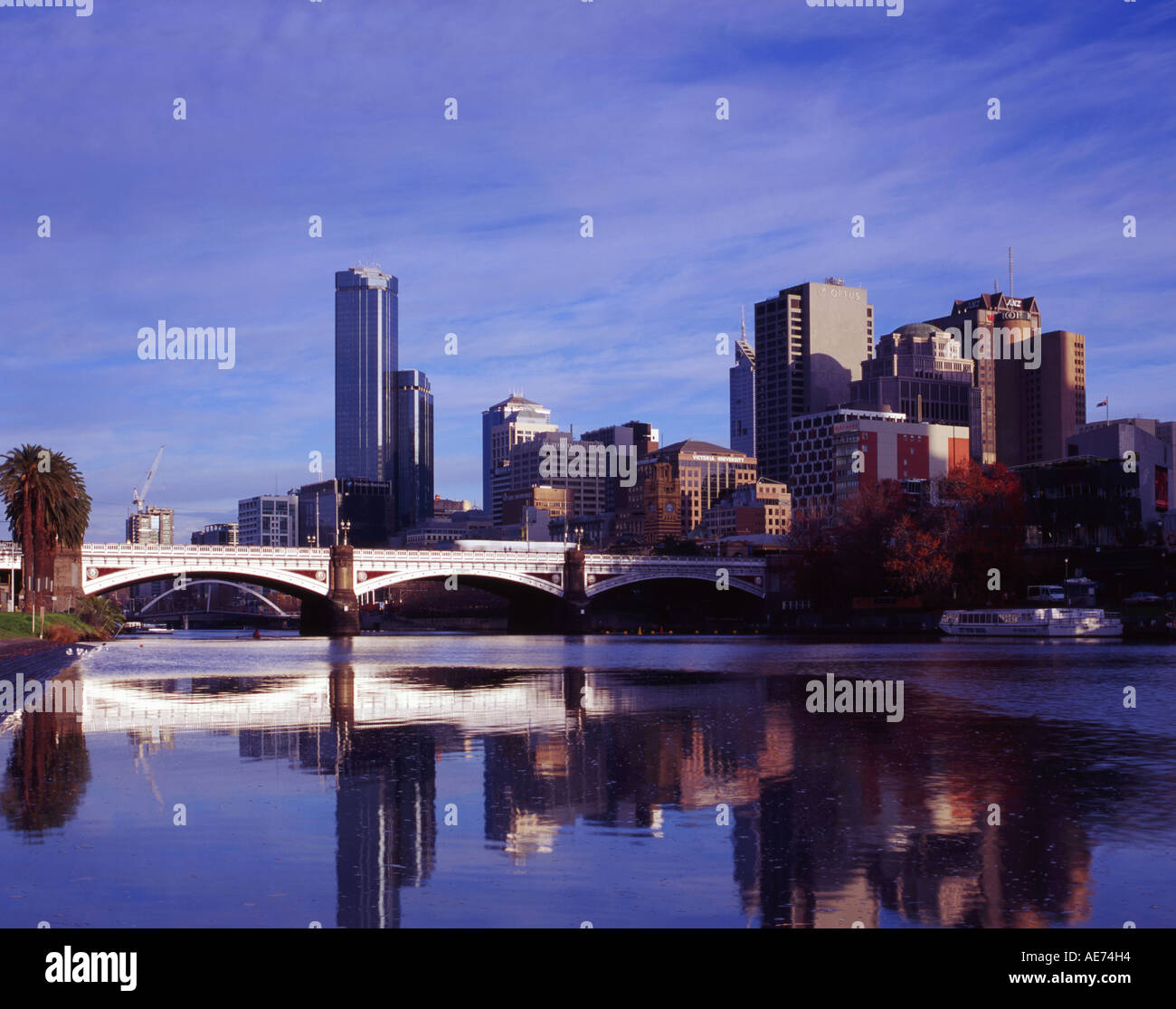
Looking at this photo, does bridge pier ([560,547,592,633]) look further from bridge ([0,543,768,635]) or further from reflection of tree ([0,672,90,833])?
reflection of tree ([0,672,90,833])

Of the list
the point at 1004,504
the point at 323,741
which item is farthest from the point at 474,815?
the point at 1004,504

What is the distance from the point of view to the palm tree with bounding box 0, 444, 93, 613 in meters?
93.9

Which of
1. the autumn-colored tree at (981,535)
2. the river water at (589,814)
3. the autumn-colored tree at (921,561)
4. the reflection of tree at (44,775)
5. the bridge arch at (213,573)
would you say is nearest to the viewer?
the river water at (589,814)

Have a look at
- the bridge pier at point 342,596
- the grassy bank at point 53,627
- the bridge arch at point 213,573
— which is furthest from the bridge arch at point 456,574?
the grassy bank at point 53,627

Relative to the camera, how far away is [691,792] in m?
20.7

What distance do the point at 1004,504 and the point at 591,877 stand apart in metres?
126

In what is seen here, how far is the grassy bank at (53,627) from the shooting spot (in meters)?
77.4

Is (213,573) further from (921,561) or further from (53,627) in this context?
(921,561)

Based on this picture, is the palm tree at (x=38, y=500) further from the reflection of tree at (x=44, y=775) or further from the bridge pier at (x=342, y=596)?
the reflection of tree at (x=44, y=775)

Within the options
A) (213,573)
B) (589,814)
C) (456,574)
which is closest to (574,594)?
(456,574)

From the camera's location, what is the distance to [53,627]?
8538 cm

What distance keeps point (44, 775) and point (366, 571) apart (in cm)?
12508

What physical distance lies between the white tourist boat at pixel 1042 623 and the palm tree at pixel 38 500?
235 feet

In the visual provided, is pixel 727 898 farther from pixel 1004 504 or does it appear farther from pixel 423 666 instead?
pixel 1004 504
